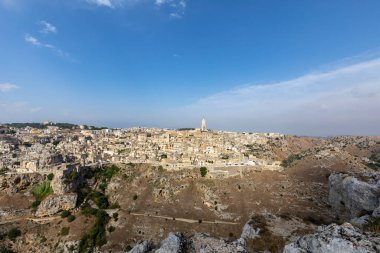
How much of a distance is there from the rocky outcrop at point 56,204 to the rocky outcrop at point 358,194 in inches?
1711

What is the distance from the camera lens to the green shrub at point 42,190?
50156 mm

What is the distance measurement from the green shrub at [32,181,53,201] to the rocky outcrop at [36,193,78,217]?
263 cm

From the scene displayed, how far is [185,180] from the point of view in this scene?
54344 millimetres

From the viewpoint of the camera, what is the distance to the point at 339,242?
1012cm

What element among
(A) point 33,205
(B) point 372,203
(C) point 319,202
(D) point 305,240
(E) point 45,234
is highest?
(D) point 305,240

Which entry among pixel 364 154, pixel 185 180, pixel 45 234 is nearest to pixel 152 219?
pixel 185 180

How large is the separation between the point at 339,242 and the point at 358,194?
65.5ft

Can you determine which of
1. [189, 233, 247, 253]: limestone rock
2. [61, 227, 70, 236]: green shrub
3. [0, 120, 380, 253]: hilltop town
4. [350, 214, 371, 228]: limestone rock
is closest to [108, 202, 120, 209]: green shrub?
[0, 120, 380, 253]: hilltop town

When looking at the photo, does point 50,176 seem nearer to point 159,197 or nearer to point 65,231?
point 65,231

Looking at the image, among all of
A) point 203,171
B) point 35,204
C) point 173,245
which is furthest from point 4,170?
point 173,245

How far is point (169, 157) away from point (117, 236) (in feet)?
90.2

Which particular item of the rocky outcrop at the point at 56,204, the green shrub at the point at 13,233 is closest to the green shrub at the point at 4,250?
the green shrub at the point at 13,233

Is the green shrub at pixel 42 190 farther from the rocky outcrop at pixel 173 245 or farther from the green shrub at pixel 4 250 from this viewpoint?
the rocky outcrop at pixel 173 245

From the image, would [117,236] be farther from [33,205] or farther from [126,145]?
[126,145]
